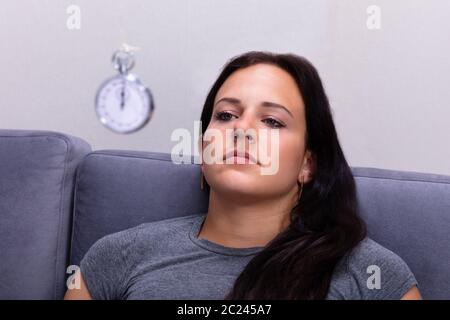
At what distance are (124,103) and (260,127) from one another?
0.56 metres

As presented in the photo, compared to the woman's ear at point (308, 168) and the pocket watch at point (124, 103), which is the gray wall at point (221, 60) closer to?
the pocket watch at point (124, 103)

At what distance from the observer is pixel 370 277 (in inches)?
39.2

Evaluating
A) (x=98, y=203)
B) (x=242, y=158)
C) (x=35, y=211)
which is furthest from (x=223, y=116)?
(x=35, y=211)

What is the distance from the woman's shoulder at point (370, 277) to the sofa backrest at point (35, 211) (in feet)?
2.25

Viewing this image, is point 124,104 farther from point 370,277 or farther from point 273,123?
point 370,277

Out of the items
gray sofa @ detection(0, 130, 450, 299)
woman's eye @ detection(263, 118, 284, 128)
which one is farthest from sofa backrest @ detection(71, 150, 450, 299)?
woman's eye @ detection(263, 118, 284, 128)

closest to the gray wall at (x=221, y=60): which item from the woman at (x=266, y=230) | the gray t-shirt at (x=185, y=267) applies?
the woman at (x=266, y=230)

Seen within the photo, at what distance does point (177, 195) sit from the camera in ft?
4.25

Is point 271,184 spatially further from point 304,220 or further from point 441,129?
point 441,129

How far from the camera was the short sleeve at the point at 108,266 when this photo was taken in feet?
3.64

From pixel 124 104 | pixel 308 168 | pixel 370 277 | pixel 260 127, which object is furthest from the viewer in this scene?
pixel 124 104

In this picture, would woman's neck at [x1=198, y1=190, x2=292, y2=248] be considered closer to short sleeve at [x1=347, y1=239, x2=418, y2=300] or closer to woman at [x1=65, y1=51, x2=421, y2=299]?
woman at [x1=65, y1=51, x2=421, y2=299]
